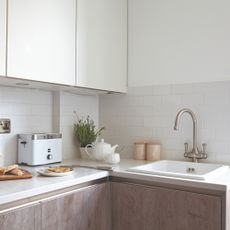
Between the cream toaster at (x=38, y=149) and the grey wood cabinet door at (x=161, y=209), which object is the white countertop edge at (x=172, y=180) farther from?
the cream toaster at (x=38, y=149)

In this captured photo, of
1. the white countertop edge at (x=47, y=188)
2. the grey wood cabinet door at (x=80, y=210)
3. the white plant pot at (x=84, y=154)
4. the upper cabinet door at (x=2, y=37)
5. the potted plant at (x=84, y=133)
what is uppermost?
the upper cabinet door at (x=2, y=37)

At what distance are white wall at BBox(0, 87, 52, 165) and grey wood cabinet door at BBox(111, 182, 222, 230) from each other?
73 centimetres

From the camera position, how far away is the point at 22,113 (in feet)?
6.59

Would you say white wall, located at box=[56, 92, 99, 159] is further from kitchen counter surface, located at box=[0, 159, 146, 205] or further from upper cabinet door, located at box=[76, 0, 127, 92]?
kitchen counter surface, located at box=[0, 159, 146, 205]

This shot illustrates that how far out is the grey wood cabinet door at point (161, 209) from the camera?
1.42 metres

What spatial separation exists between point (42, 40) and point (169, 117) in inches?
41.5

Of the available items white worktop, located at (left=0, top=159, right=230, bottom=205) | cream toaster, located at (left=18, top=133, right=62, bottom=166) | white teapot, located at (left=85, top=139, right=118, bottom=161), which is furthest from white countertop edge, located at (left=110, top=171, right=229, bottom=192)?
cream toaster, located at (left=18, top=133, right=62, bottom=166)

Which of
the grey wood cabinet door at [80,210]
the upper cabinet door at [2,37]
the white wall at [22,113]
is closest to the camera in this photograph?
the grey wood cabinet door at [80,210]

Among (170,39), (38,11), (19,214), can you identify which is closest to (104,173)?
(19,214)

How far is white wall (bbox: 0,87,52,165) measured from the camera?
6.23 feet

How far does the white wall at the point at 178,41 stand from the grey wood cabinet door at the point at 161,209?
2.96 feet

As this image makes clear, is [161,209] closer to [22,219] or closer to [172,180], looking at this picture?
[172,180]

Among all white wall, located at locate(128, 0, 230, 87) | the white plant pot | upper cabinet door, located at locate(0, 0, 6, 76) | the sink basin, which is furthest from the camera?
the white plant pot

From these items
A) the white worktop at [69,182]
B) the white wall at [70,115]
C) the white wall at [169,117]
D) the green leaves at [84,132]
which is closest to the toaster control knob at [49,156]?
the white worktop at [69,182]
